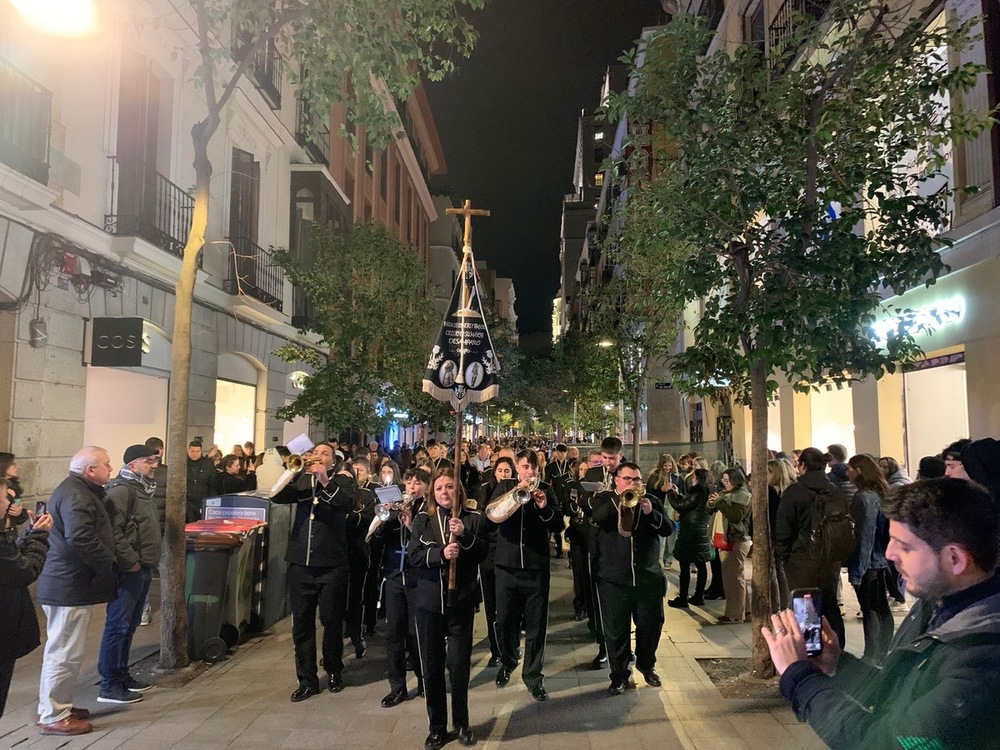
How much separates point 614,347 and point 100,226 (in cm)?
1326

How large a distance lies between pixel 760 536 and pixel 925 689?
5058 mm

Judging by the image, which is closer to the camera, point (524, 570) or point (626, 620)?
point (626, 620)

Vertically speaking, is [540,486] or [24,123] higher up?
[24,123]

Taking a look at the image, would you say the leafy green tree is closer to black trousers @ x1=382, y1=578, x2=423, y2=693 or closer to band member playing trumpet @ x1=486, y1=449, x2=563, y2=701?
band member playing trumpet @ x1=486, y1=449, x2=563, y2=701

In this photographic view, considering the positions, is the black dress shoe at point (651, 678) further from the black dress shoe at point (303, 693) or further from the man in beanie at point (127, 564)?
the man in beanie at point (127, 564)

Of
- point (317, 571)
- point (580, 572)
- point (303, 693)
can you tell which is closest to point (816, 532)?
point (580, 572)

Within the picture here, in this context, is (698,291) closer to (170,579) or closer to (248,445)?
(170,579)

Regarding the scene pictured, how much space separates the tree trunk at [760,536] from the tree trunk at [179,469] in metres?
5.31

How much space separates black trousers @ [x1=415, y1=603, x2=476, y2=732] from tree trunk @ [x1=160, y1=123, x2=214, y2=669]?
2.75m

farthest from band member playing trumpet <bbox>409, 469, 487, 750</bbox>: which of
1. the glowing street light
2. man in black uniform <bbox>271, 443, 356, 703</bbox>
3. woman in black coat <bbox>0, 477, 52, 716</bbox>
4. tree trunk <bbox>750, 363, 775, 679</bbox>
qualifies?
the glowing street light

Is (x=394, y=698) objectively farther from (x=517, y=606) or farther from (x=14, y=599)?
(x=14, y=599)

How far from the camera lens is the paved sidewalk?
17.1ft

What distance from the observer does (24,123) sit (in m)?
8.95

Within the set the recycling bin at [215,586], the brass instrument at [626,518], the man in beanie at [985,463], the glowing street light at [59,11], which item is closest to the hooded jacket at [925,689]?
the man in beanie at [985,463]
